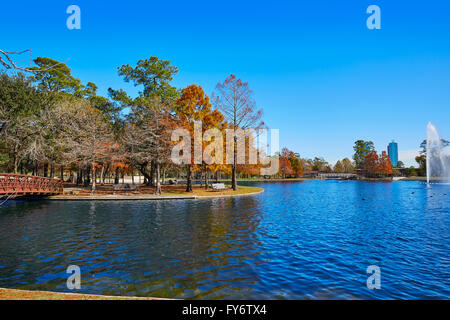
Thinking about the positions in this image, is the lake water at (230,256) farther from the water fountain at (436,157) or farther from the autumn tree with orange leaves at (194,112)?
the water fountain at (436,157)

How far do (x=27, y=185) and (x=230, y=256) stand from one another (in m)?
29.1

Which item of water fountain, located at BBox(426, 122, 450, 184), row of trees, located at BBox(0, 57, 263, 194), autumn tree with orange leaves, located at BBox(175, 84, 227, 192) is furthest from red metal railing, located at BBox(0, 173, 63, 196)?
water fountain, located at BBox(426, 122, 450, 184)

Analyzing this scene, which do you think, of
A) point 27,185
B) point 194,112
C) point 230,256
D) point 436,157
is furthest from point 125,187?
point 436,157

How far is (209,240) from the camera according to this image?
13500 millimetres

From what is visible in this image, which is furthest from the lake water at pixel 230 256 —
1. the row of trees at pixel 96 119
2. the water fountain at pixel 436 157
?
the water fountain at pixel 436 157

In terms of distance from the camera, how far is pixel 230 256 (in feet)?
35.9

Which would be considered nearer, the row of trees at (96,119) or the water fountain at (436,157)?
the row of trees at (96,119)

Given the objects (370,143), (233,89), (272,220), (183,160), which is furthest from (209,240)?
(370,143)

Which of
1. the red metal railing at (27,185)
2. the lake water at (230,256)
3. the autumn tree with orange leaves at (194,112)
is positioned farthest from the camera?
the autumn tree with orange leaves at (194,112)

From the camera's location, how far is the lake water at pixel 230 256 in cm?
795

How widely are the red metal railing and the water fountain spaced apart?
7586cm

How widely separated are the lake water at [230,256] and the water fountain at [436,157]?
56951mm
